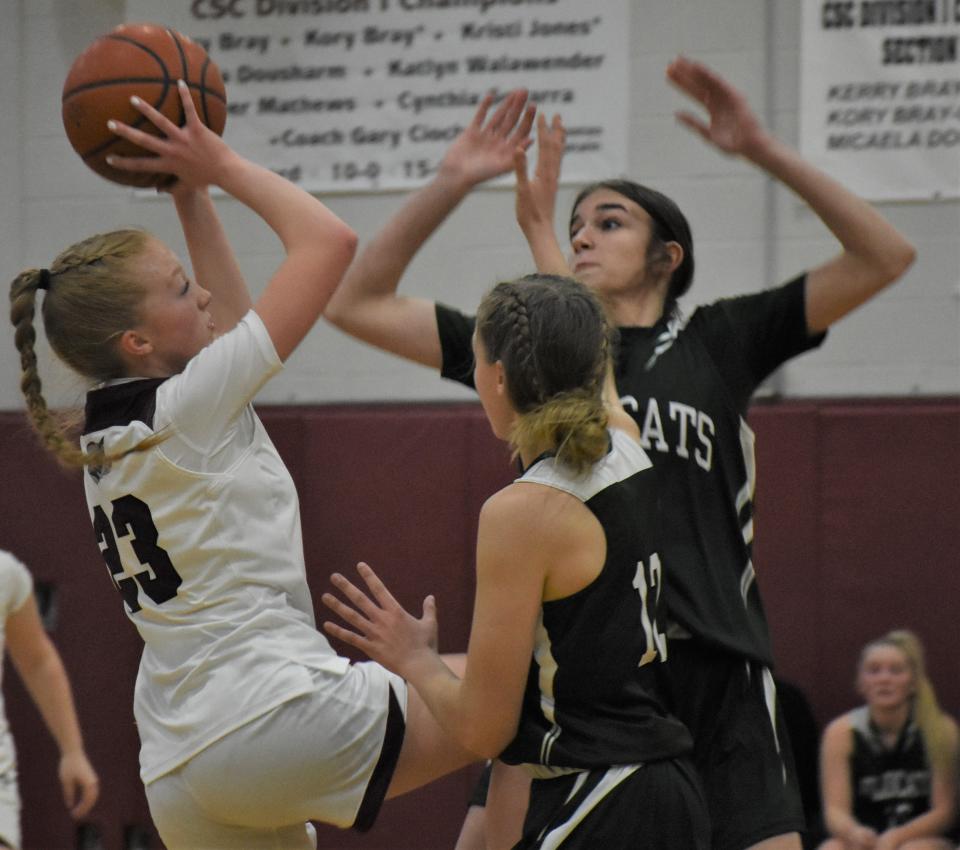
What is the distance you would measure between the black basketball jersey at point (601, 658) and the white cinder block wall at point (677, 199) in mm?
3079

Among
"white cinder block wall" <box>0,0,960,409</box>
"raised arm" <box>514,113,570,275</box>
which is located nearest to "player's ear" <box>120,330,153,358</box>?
"raised arm" <box>514,113,570,275</box>

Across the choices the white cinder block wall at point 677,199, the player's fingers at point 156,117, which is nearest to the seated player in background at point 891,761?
the white cinder block wall at point 677,199

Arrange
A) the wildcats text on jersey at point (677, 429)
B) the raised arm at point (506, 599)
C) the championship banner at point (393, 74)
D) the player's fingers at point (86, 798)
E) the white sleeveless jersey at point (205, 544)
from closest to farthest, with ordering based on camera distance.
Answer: the raised arm at point (506, 599) → the white sleeveless jersey at point (205, 544) → the wildcats text on jersey at point (677, 429) → the player's fingers at point (86, 798) → the championship banner at point (393, 74)

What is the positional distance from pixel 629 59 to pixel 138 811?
3380 millimetres

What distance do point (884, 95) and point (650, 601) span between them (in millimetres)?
3433

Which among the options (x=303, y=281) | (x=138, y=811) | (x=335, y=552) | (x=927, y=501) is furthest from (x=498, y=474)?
(x=303, y=281)

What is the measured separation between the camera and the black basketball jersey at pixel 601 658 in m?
2.36

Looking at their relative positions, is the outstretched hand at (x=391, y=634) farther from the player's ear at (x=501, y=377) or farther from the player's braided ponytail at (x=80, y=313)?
the player's braided ponytail at (x=80, y=313)

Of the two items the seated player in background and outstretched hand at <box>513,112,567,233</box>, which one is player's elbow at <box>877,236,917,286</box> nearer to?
outstretched hand at <box>513,112,567,233</box>

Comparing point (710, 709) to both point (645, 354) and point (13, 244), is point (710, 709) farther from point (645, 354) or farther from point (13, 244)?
point (13, 244)

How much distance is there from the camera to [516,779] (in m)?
2.75

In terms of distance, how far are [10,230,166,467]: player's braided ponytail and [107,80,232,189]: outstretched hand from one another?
0.18 metres

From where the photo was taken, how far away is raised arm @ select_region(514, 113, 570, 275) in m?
3.12

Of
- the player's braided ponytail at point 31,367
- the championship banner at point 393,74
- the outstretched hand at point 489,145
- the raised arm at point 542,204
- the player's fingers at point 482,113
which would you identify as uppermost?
the championship banner at point 393,74
